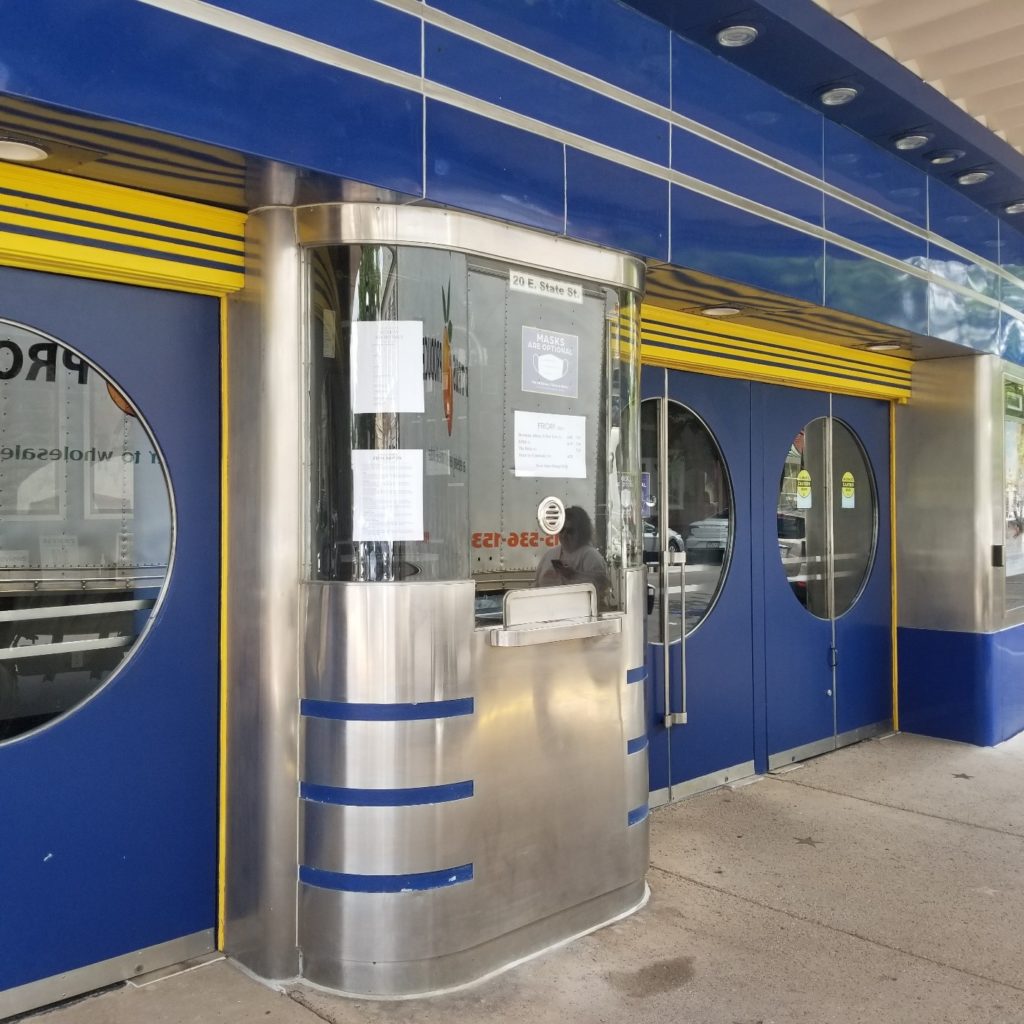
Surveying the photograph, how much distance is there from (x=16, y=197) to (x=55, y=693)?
1464mm

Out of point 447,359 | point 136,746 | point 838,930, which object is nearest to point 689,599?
point 838,930

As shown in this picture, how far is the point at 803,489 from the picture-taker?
6117 mm

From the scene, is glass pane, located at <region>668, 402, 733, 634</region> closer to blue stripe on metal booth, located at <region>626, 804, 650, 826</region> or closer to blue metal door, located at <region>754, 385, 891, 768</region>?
blue metal door, located at <region>754, 385, 891, 768</region>

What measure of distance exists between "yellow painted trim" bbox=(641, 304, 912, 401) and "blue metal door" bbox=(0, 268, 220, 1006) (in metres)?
2.30

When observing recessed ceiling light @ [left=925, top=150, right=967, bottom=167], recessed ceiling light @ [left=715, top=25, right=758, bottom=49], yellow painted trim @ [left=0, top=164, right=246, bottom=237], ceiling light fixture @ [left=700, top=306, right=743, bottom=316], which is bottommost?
yellow painted trim @ [left=0, top=164, right=246, bottom=237]

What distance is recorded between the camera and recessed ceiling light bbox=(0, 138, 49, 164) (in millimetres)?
2726

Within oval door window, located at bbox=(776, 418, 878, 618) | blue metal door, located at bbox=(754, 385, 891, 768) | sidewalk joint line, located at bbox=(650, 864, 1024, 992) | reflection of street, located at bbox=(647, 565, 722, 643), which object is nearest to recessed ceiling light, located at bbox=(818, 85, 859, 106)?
blue metal door, located at bbox=(754, 385, 891, 768)

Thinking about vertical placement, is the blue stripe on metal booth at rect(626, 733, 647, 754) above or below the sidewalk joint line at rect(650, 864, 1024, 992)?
above

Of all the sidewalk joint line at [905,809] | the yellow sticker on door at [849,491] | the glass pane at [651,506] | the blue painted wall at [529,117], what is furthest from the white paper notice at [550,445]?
the yellow sticker on door at [849,491]

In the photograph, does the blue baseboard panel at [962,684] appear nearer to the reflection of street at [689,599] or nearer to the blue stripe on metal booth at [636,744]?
the reflection of street at [689,599]

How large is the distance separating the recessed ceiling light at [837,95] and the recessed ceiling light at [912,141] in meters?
0.69

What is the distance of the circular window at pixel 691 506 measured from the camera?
5164 mm

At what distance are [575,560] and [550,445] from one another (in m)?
0.42

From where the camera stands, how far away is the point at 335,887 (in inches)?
127
